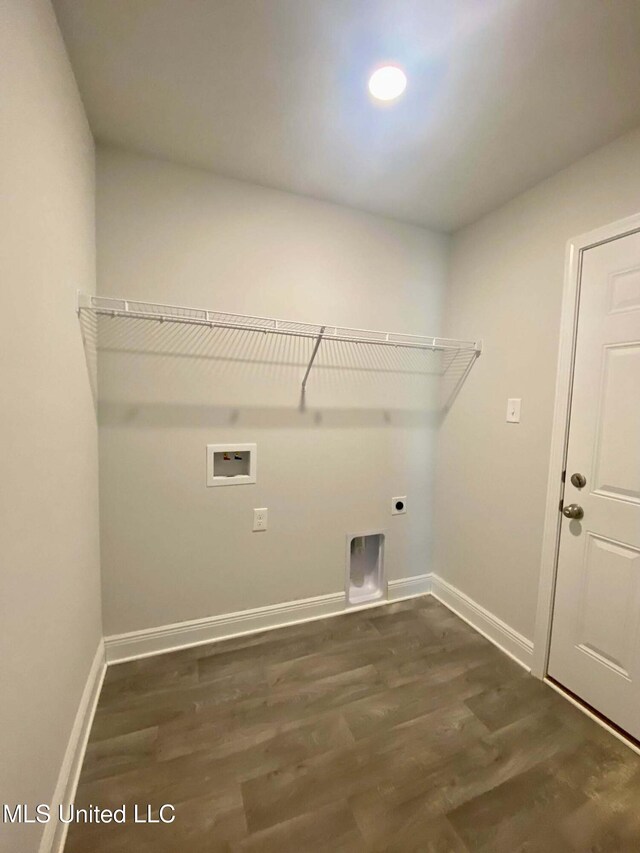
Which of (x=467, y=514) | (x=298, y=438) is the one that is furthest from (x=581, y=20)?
(x=467, y=514)

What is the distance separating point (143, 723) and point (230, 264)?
2037mm

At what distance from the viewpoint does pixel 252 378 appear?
6.04ft

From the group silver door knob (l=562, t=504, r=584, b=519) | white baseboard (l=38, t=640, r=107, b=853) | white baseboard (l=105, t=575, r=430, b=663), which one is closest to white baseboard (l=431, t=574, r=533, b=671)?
white baseboard (l=105, t=575, r=430, b=663)

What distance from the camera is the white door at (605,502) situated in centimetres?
137

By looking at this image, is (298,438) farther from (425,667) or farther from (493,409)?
(425,667)

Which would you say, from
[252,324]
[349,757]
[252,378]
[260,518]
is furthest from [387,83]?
[349,757]

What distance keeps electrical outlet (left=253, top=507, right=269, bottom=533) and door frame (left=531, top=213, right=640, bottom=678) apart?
1.40 m

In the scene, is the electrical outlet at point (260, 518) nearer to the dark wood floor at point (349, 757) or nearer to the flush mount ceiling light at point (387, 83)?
the dark wood floor at point (349, 757)

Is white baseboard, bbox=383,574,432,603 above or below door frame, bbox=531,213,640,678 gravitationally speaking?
below

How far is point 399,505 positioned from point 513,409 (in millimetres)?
891

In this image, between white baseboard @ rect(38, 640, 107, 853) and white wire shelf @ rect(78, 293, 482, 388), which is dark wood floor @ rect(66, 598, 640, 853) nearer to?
white baseboard @ rect(38, 640, 107, 853)

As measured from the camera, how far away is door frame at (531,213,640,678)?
5.08 feet

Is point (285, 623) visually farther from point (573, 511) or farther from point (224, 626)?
point (573, 511)

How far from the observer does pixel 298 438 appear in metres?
1.96
